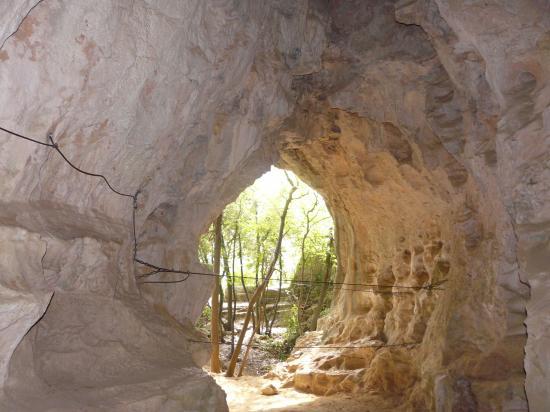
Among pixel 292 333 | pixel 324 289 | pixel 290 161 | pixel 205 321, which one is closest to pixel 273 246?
pixel 324 289

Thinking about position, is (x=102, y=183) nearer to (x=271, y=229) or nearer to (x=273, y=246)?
(x=271, y=229)

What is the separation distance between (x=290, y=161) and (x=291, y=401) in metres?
6.44

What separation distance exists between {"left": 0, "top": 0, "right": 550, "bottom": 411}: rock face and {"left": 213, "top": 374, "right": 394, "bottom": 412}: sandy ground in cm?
50

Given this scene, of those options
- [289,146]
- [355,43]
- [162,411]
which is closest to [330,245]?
[289,146]

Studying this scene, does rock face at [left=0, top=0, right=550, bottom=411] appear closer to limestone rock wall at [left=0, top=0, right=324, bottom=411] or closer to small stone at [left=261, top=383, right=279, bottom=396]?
limestone rock wall at [left=0, top=0, right=324, bottom=411]

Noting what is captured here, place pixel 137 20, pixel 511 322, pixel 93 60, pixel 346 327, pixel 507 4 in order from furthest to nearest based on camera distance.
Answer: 1. pixel 346 327
2. pixel 511 322
3. pixel 507 4
4. pixel 137 20
5. pixel 93 60

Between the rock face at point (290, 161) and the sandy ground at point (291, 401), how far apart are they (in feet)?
1.64

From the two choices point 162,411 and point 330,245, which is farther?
point 330,245

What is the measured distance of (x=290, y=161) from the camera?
14.2 m

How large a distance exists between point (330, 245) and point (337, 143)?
9.10 metres

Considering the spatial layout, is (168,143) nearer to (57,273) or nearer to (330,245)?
(57,273)

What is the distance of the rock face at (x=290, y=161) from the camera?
474 cm

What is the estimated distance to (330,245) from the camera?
2114 centimetres

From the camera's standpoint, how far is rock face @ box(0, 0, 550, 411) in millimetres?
4742
